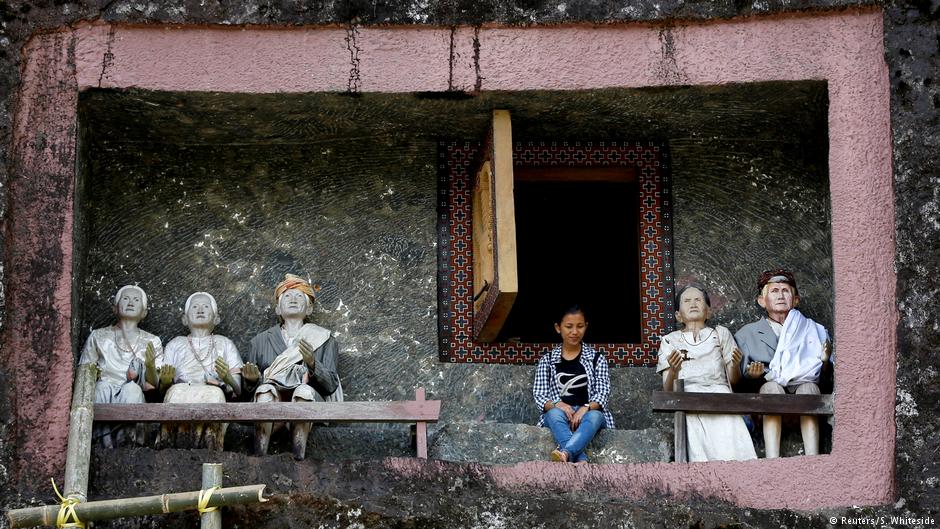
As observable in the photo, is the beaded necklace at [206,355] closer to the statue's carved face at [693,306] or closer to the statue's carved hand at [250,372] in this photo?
the statue's carved hand at [250,372]

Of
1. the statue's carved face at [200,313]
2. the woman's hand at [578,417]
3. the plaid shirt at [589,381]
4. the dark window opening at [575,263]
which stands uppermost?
the dark window opening at [575,263]

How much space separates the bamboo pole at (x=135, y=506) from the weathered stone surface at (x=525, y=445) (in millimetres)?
1465

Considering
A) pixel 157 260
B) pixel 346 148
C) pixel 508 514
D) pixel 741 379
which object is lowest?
pixel 508 514

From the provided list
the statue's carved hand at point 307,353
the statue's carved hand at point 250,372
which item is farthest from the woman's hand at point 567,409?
the statue's carved hand at point 250,372

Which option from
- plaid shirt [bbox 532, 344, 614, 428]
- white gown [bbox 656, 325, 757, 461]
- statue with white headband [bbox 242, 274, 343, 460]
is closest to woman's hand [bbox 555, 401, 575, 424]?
plaid shirt [bbox 532, 344, 614, 428]

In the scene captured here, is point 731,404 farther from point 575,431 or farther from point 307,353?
point 307,353

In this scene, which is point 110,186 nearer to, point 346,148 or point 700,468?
point 346,148

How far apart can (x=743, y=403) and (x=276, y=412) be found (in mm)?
2323

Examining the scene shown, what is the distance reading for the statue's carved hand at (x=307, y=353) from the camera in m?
8.64

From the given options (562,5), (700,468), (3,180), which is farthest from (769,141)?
(3,180)

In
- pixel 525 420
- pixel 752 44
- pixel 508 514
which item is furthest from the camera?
pixel 525 420

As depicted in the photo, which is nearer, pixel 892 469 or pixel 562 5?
pixel 892 469

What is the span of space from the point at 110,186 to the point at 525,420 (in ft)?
8.76

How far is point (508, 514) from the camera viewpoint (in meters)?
8.17
